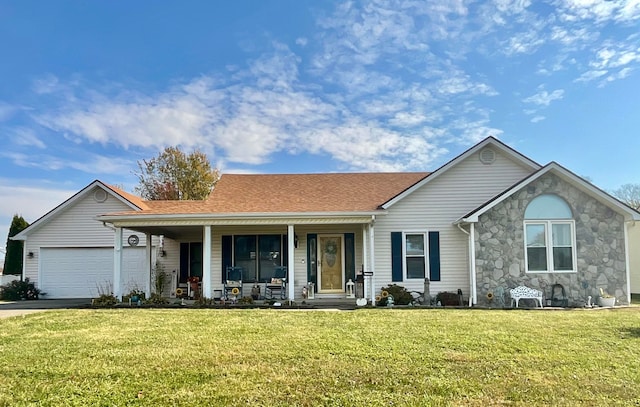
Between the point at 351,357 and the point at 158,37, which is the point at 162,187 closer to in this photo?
the point at 158,37

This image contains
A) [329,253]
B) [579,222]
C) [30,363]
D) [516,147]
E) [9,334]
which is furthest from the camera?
[329,253]

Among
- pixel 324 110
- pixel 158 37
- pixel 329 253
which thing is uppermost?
pixel 158 37

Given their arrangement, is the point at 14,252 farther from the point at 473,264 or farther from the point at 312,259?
the point at 473,264

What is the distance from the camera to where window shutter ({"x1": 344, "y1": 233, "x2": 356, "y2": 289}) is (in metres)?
15.8

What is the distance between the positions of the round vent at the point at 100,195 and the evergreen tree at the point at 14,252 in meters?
5.56

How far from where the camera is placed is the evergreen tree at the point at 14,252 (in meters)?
21.5

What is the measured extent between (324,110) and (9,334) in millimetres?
14040

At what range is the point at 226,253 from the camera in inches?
636

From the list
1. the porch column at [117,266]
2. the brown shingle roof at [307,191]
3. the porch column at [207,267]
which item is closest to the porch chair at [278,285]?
the porch column at [207,267]

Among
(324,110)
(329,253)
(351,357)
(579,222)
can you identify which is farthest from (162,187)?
(351,357)

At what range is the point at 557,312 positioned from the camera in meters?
11.5

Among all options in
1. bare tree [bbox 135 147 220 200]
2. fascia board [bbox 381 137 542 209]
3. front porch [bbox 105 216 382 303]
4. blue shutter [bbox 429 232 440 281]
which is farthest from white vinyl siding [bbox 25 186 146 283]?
bare tree [bbox 135 147 220 200]

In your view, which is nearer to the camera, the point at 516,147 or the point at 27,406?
the point at 27,406

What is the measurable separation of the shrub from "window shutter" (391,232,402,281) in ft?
1.72
